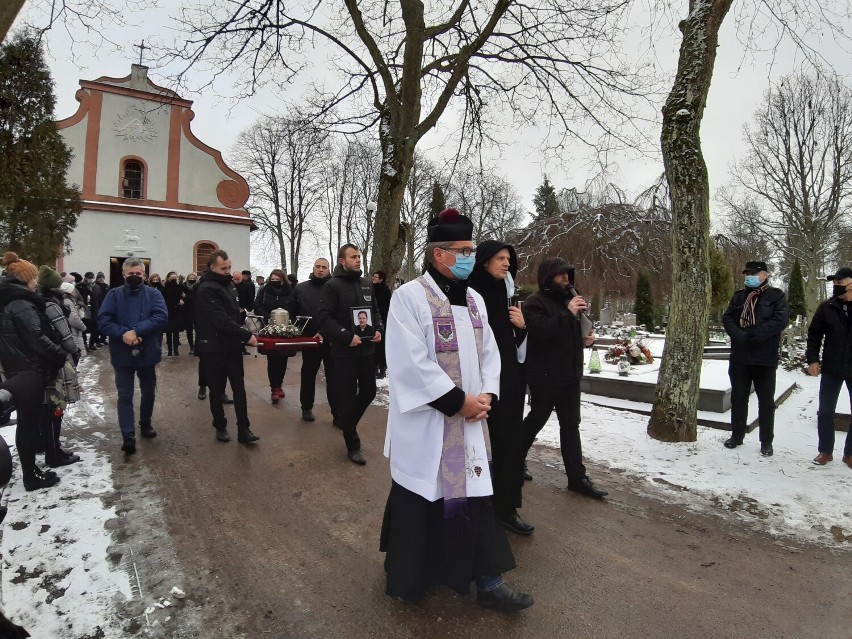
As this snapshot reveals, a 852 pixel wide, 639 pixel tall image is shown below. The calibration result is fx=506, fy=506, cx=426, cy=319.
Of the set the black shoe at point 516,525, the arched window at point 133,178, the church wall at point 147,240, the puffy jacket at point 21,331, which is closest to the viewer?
the black shoe at point 516,525

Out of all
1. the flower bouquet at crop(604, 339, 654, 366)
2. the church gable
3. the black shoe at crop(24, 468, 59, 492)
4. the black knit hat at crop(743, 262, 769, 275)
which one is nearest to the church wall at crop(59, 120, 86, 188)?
the church gable

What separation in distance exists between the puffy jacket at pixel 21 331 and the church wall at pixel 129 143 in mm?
22009

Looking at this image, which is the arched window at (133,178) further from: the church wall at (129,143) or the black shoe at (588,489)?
the black shoe at (588,489)

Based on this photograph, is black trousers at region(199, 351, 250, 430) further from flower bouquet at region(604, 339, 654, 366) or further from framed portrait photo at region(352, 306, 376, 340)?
flower bouquet at region(604, 339, 654, 366)

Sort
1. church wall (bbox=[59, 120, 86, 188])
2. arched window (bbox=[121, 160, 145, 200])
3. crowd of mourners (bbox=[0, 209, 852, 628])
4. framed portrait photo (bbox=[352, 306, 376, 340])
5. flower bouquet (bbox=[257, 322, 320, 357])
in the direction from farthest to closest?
arched window (bbox=[121, 160, 145, 200])
church wall (bbox=[59, 120, 86, 188])
flower bouquet (bbox=[257, 322, 320, 357])
framed portrait photo (bbox=[352, 306, 376, 340])
crowd of mourners (bbox=[0, 209, 852, 628])

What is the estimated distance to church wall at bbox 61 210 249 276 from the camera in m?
22.2

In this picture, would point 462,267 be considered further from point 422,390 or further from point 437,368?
point 422,390

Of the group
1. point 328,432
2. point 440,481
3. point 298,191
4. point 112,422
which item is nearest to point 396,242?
point 328,432

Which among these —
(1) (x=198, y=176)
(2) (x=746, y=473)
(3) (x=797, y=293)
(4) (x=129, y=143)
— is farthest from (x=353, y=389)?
(3) (x=797, y=293)

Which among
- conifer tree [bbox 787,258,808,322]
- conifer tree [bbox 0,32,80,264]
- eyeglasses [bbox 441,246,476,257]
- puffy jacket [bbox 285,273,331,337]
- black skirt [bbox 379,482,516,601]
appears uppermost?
conifer tree [bbox 0,32,80,264]

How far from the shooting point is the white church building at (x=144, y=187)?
22.5 m

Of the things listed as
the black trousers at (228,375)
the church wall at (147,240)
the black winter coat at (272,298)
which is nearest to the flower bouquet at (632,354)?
the black winter coat at (272,298)

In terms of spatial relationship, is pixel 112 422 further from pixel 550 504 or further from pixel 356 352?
pixel 550 504

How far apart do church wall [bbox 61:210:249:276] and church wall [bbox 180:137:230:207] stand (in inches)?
49.8
